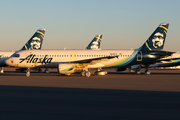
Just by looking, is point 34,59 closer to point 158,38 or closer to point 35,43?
point 35,43

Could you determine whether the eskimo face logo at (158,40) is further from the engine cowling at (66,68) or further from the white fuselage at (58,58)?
the engine cowling at (66,68)

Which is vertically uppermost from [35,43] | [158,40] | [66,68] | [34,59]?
[35,43]

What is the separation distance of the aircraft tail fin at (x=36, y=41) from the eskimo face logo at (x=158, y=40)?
85.0ft

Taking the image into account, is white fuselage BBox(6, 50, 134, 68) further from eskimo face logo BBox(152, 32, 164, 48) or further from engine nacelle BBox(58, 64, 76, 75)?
eskimo face logo BBox(152, 32, 164, 48)

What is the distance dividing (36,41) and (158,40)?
27.0 meters

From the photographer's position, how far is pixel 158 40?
148 feet

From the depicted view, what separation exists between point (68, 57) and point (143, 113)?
31175 millimetres

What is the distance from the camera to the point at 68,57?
40.5 meters

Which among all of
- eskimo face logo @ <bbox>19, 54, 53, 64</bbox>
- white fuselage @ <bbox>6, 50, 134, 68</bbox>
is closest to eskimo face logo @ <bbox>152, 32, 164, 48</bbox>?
white fuselage @ <bbox>6, 50, 134, 68</bbox>

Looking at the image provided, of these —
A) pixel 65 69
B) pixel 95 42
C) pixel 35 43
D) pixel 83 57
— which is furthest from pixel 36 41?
pixel 65 69

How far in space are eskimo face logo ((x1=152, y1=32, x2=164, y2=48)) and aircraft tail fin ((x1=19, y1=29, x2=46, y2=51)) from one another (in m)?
25.9

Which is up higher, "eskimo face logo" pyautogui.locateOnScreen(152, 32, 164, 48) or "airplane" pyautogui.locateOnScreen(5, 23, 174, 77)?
"eskimo face logo" pyautogui.locateOnScreen(152, 32, 164, 48)

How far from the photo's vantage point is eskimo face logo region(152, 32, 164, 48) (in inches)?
1768

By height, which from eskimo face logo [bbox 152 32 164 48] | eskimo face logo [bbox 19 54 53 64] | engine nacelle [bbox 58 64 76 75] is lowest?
engine nacelle [bbox 58 64 76 75]
